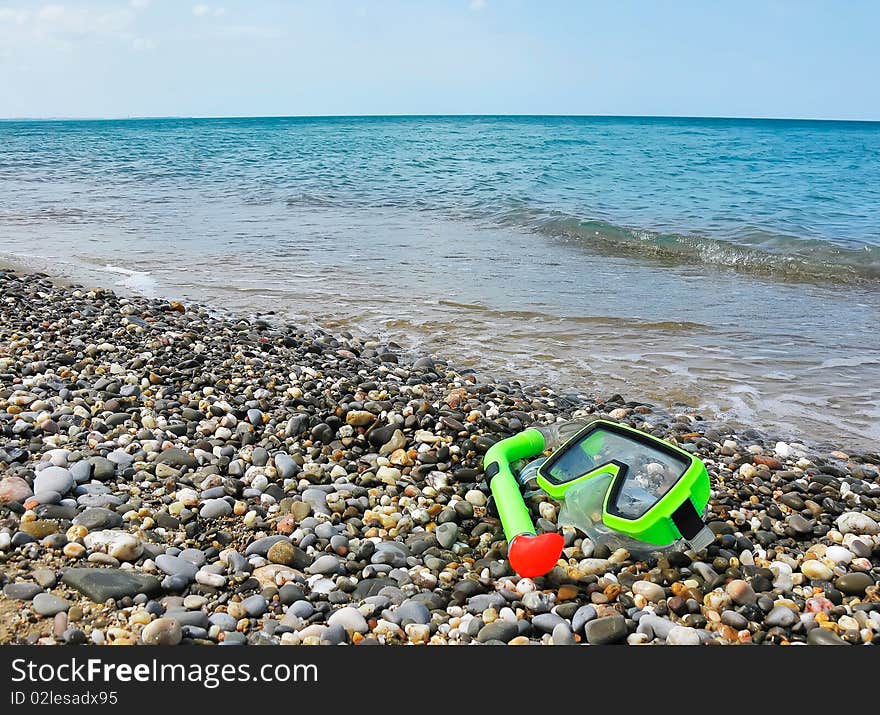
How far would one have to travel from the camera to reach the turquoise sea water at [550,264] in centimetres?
596

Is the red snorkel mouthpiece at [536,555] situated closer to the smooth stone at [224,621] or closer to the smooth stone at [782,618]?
the smooth stone at [782,618]

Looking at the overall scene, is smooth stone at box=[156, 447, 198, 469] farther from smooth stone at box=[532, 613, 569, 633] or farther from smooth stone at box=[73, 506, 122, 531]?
smooth stone at box=[532, 613, 569, 633]

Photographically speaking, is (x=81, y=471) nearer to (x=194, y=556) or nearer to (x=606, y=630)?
(x=194, y=556)

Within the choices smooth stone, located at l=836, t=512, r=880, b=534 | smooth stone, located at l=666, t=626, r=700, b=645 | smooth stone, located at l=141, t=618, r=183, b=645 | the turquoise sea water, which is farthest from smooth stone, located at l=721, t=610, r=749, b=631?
the turquoise sea water

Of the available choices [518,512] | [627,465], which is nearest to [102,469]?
[518,512]

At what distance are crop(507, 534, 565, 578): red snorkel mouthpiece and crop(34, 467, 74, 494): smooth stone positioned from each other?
201cm

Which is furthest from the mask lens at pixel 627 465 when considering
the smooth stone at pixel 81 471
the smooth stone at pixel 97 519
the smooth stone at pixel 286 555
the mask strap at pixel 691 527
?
the smooth stone at pixel 81 471

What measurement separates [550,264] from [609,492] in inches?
293

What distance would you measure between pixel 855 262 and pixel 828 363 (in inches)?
207

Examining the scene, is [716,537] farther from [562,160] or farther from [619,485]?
[562,160]

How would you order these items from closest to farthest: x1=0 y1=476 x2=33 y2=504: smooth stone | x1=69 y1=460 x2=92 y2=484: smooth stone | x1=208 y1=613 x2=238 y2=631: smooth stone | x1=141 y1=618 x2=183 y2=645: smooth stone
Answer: x1=141 y1=618 x2=183 y2=645: smooth stone → x1=208 y1=613 x2=238 y2=631: smooth stone → x1=0 y1=476 x2=33 y2=504: smooth stone → x1=69 y1=460 x2=92 y2=484: smooth stone

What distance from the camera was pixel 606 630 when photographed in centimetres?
246

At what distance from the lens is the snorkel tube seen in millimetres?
2771

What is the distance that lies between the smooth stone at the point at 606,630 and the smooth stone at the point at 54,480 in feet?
7.62
